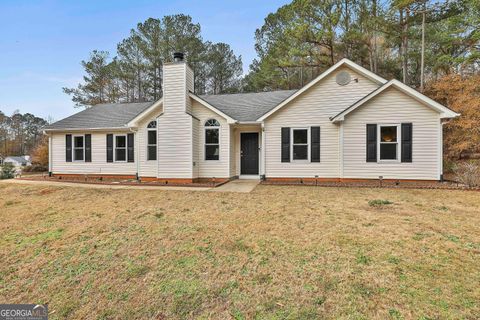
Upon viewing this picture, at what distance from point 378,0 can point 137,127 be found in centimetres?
1830

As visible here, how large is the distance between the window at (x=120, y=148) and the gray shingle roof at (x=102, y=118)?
2.33ft

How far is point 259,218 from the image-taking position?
Result: 5.17m

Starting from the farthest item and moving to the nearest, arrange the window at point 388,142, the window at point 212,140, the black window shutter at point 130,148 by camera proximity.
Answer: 1. the black window shutter at point 130,148
2. the window at point 212,140
3. the window at point 388,142

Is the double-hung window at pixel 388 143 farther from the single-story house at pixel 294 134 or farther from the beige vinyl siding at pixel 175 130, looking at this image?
the beige vinyl siding at pixel 175 130

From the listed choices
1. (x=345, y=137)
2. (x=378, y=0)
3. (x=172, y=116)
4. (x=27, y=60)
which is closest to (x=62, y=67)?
(x=27, y=60)

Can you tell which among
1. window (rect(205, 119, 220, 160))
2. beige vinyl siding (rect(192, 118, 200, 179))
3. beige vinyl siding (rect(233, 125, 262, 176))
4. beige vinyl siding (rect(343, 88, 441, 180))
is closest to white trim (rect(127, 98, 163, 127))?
beige vinyl siding (rect(192, 118, 200, 179))

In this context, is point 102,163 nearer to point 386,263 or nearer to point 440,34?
point 386,263

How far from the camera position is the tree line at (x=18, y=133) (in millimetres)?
47281

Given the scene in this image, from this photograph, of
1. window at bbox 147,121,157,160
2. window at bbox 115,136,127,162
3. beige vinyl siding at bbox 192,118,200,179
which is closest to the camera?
beige vinyl siding at bbox 192,118,200,179

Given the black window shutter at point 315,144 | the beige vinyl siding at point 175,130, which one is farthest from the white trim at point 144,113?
the black window shutter at point 315,144

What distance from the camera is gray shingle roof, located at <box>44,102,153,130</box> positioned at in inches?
495

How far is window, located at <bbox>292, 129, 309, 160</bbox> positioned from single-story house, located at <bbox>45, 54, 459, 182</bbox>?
0.04 meters

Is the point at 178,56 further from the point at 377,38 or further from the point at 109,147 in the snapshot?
the point at 377,38

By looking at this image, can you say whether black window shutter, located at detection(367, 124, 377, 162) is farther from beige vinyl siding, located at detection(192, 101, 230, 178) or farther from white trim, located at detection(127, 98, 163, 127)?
white trim, located at detection(127, 98, 163, 127)
